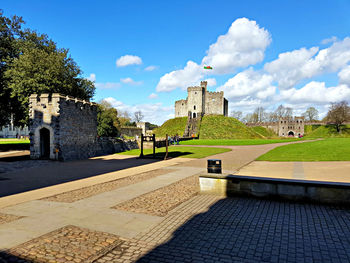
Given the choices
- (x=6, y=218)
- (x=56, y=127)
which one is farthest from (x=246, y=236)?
(x=56, y=127)

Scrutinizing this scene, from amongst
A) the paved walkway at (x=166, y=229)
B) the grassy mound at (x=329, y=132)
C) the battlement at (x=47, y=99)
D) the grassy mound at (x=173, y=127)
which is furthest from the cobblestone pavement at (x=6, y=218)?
the grassy mound at (x=329, y=132)

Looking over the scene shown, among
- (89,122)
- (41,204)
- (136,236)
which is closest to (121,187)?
(41,204)

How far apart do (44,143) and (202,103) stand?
200ft

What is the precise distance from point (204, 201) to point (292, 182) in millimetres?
2720

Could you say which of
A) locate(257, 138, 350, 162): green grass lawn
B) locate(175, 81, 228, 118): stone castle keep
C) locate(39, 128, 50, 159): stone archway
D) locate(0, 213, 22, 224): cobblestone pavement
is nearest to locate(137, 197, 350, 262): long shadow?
locate(0, 213, 22, 224): cobblestone pavement

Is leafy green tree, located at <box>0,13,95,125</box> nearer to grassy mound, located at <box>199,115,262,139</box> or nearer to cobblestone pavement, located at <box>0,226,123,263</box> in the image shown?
cobblestone pavement, located at <box>0,226,123,263</box>

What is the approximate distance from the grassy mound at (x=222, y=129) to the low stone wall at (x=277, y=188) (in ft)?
171

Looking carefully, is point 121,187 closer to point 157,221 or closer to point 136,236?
point 157,221

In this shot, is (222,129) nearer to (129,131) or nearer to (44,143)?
(129,131)

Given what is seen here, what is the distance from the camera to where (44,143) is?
2069 cm

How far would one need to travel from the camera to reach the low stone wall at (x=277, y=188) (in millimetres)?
6652

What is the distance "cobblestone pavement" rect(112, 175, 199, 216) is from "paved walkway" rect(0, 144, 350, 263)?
28 millimetres

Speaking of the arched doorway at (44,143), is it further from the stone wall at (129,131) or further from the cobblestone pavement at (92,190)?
the stone wall at (129,131)

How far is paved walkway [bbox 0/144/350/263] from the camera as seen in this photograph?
3922mm
